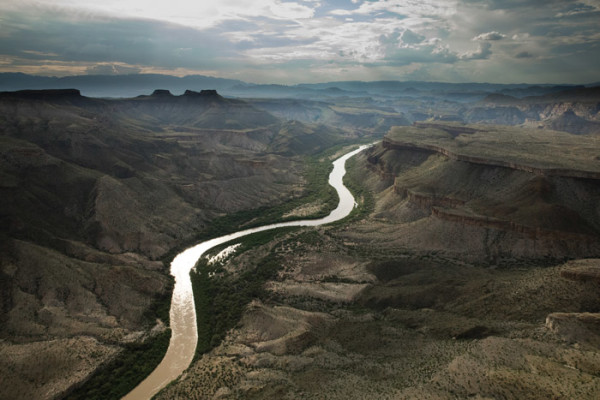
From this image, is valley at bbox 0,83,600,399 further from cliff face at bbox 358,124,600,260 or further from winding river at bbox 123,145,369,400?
winding river at bbox 123,145,369,400

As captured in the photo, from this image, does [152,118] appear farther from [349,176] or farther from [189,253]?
[189,253]

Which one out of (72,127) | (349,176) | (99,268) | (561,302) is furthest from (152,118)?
(561,302)

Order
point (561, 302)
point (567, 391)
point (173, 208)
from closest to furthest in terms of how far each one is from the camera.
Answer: point (567, 391) < point (561, 302) < point (173, 208)

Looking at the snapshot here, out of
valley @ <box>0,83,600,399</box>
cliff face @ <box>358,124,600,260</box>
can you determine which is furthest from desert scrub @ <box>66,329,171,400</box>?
cliff face @ <box>358,124,600,260</box>

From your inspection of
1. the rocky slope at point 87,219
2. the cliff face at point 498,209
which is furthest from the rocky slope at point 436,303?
the rocky slope at point 87,219

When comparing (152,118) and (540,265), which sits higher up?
(152,118)

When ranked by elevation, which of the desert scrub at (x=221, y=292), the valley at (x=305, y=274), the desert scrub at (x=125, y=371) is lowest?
the desert scrub at (x=125, y=371)

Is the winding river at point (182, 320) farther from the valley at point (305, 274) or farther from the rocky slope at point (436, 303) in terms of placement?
the rocky slope at point (436, 303)

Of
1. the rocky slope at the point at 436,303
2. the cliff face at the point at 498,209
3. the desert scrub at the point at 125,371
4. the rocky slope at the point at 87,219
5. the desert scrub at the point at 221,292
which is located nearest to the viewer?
the rocky slope at the point at 436,303
